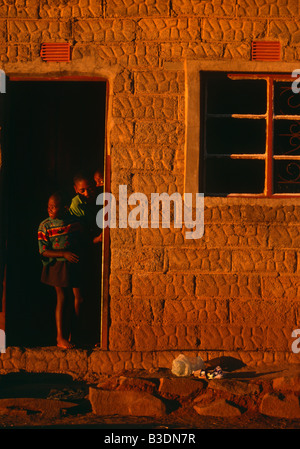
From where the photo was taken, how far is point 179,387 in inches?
251

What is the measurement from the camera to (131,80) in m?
7.02

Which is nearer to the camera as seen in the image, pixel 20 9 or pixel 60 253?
pixel 20 9

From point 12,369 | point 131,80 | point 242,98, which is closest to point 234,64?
point 242,98

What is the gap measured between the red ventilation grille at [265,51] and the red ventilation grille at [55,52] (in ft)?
5.97

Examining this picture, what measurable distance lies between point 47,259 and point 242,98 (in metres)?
2.63

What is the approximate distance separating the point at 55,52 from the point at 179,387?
3.41m

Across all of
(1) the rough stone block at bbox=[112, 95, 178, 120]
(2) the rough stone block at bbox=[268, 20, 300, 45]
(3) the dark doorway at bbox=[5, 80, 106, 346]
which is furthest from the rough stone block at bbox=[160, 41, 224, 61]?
(3) the dark doorway at bbox=[5, 80, 106, 346]

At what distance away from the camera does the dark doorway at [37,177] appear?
8250 millimetres

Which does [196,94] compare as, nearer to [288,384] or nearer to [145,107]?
[145,107]

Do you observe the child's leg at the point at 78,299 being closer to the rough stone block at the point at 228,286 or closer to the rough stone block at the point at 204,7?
the rough stone block at the point at 228,286

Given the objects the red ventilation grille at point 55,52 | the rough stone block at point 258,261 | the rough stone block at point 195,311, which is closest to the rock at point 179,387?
the rough stone block at point 195,311

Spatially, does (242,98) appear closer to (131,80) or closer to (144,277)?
(131,80)

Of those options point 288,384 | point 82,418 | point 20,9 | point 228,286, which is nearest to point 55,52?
point 20,9

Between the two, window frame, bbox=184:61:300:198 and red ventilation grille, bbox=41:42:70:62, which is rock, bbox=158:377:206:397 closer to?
window frame, bbox=184:61:300:198
